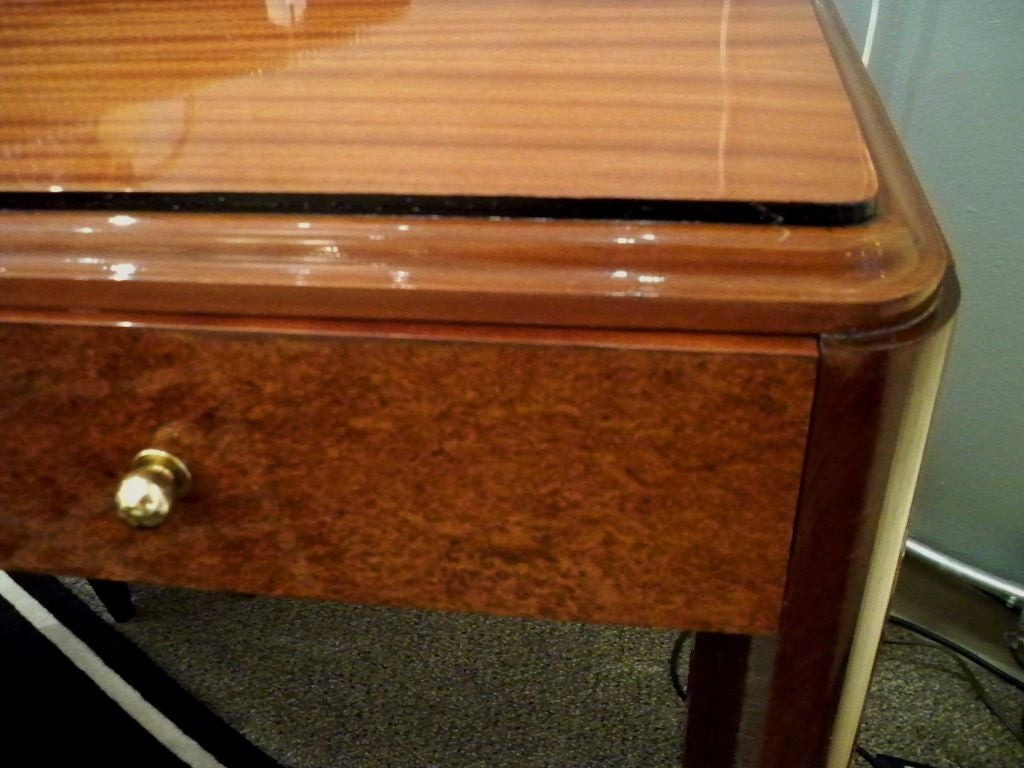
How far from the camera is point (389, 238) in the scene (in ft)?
0.96

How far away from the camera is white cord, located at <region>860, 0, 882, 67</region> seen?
2.46 feet

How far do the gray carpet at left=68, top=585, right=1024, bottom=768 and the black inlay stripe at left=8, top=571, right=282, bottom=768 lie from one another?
1cm

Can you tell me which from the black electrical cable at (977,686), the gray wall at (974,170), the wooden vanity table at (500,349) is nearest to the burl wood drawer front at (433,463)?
the wooden vanity table at (500,349)

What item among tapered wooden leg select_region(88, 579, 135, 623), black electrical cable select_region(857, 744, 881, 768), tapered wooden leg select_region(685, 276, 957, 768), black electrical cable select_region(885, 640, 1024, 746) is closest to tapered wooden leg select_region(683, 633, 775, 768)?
tapered wooden leg select_region(685, 276, 957, 768)

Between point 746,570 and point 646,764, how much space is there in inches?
23.1

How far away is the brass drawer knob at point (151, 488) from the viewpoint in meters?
0.32

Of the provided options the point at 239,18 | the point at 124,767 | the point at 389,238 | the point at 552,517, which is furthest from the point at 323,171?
the point at 124,767

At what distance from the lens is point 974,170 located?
30.1 inches

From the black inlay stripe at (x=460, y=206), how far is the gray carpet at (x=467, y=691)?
0.68 m

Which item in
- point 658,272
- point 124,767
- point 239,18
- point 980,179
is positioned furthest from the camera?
point 124,767

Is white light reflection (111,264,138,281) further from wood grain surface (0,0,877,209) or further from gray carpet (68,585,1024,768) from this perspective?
gray carpet (68,585,1024,768)

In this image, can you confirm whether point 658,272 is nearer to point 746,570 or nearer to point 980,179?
point 746,570

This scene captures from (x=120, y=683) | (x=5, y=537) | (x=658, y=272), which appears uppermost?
(x=658, y=272)

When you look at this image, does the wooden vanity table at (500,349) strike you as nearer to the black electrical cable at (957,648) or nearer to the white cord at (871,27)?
the white cord at (871,27)
